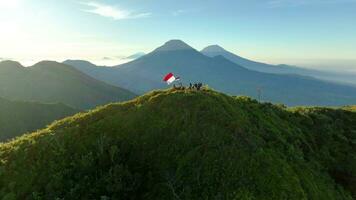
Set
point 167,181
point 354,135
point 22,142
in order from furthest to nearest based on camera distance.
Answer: point 354,135 → point 22,142 → point 167,181

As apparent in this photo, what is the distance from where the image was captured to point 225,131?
95.6ft

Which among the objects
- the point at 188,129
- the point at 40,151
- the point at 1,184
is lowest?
the point at 1,184

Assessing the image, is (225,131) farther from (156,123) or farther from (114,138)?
(114,138)

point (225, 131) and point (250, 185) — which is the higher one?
point (225, 131)

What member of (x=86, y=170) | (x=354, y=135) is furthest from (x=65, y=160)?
(x=354, y=135)

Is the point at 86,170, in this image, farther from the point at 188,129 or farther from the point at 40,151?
the point at 188,129

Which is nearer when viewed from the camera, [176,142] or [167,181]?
[167,181]

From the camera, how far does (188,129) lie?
3005 centimetres

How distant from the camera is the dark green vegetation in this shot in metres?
25.7

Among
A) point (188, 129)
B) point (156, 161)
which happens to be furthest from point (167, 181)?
point (188, 129)

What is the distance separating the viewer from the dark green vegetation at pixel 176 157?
25734 millimetres

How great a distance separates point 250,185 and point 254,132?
6.80 meters

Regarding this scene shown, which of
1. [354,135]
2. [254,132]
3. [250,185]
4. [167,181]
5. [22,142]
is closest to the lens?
[250,185]

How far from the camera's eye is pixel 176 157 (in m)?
28.0
